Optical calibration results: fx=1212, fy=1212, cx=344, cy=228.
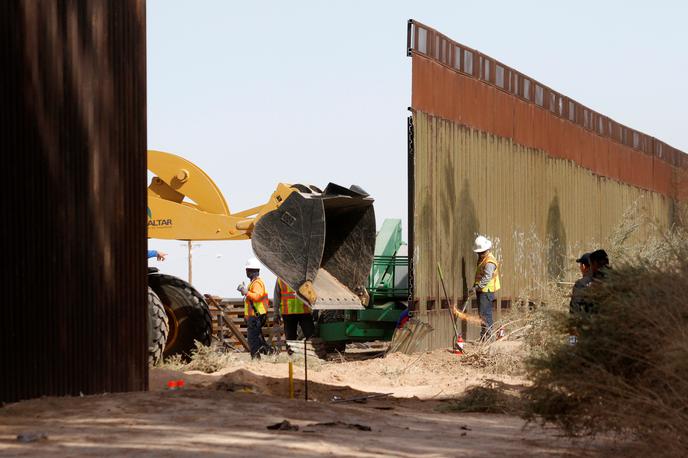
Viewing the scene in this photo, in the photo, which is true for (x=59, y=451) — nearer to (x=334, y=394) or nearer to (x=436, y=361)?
(x=334, y=394)

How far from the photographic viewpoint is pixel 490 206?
23406 mm

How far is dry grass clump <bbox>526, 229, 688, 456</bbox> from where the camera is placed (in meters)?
8.00

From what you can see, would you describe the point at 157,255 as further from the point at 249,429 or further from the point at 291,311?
the point at 249,429

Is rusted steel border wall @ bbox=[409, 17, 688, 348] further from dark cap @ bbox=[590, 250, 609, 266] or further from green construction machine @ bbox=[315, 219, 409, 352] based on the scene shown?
dark cap @ bbox=[590, 250, 609, 266]

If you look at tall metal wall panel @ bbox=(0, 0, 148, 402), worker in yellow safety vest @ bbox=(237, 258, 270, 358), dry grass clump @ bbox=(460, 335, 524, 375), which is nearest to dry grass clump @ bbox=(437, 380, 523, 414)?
tall metal wall panel @ bbox=(0, 0, 148, 402)

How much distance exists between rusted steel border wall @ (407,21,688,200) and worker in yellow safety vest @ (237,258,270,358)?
3770 millimetres

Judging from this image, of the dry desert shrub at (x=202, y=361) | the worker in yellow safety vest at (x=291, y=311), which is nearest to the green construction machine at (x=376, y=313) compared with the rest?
the worker in yellow safety vest at (x=291, y=311)

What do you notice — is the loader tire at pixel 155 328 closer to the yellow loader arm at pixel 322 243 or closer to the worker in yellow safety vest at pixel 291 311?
the yellow loader arm at pixel 322 243

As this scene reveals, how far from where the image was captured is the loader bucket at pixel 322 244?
1266cm

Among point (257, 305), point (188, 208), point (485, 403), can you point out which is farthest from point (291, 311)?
point (485, 403)

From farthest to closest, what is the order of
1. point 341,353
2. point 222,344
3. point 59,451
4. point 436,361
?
point 222,344 < point 341,353 < point 436,361 < point 59,451

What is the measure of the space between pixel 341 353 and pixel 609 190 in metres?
14.5

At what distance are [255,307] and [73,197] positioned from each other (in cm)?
868

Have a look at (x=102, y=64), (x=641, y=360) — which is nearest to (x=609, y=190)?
(x=102, y=64)
